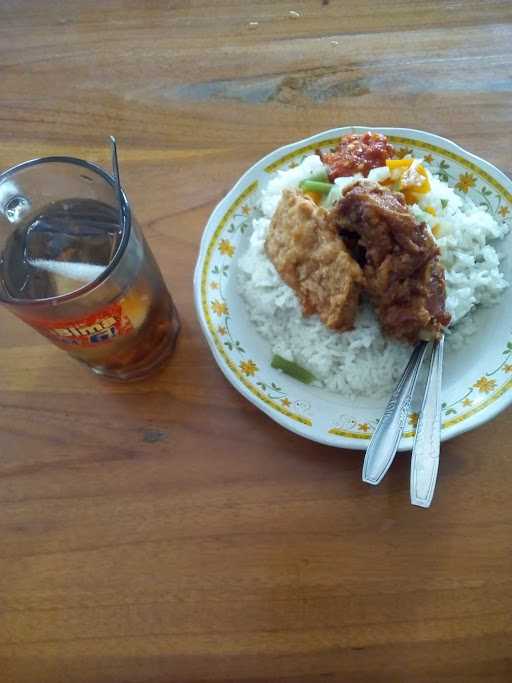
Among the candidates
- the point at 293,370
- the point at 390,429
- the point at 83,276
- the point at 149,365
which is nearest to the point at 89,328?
the point at 83,276

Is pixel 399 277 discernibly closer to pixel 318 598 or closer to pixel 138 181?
pixel 318 598

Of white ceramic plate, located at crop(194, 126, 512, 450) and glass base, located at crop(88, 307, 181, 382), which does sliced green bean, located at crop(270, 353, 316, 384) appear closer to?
white ceramic plate, located at crop(194, 126, 512, 450)

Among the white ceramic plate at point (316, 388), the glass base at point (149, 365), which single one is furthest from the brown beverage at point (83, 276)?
the white ceramic plate at point (316, 388)

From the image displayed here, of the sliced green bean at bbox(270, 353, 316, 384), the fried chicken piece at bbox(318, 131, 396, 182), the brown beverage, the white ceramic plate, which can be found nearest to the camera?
the brown beverage

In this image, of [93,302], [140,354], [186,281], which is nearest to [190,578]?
[140,354]

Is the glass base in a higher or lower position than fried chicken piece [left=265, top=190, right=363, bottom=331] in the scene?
lower

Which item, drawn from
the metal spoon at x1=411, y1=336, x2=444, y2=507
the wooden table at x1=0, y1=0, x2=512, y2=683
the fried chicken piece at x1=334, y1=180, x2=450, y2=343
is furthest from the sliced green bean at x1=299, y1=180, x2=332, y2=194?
the metal spoon at x1=411, y1=336, x2=444, y2=507

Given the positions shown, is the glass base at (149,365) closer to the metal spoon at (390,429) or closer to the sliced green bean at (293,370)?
the sliced green bean at (293,370)
